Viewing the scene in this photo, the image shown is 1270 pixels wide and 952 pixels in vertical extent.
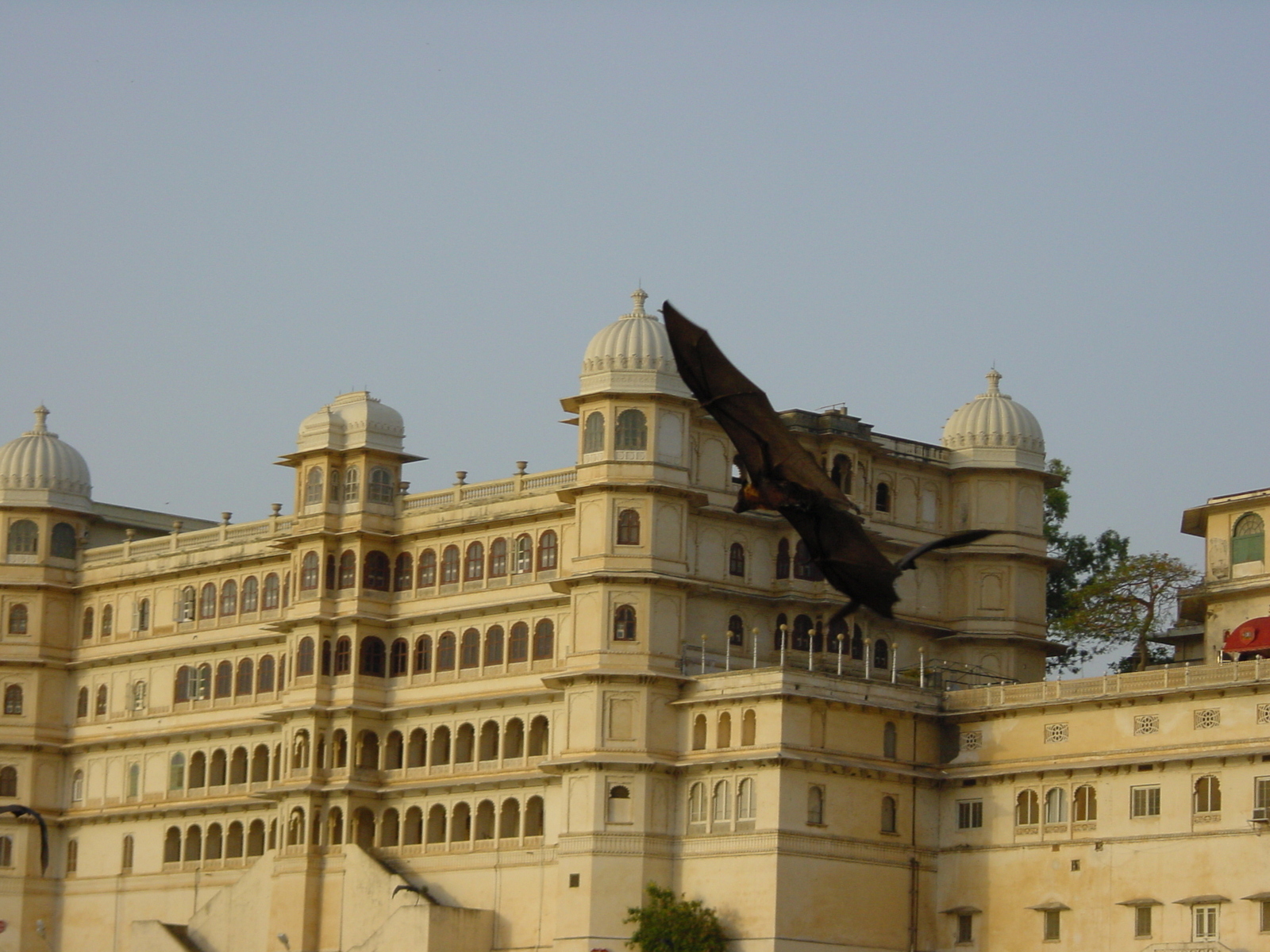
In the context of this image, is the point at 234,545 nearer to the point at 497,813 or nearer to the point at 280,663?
the point at 280,663

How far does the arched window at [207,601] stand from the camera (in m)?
88.8

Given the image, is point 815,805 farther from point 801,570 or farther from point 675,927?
point 801,570

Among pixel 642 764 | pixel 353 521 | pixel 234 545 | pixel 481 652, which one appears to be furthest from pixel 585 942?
pixel 234 545

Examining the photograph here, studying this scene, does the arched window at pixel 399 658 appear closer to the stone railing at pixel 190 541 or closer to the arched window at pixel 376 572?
the arched window at pixel 376 572

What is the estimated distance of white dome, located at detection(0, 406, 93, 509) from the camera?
92250 mm

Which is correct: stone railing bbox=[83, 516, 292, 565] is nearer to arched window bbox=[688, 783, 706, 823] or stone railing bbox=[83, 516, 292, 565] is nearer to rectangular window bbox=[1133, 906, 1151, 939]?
arched window bbox=[688, 783, 706, 823]

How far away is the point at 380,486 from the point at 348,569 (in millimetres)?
2758

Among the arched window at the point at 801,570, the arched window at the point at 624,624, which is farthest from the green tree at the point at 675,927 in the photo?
the arched window at the point at 801,570

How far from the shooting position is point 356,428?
270 ft

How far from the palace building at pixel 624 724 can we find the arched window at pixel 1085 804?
82 mm

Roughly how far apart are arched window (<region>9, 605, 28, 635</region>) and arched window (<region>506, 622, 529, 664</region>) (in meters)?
22.5

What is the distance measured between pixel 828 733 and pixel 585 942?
8.62 meters

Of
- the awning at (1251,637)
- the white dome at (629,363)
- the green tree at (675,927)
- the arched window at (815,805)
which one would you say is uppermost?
the white dome at (629,363)

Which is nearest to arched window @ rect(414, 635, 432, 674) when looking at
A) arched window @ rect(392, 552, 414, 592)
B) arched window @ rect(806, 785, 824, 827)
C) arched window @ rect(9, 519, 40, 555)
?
arched window @ rect(392, 552, 414, 592)
